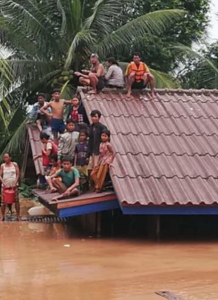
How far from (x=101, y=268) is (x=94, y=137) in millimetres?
3213

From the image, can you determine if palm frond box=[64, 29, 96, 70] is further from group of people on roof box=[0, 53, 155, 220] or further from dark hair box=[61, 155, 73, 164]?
dark hair box=[61, 155, 73, 164]

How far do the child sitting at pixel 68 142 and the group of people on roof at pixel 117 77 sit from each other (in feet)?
4.08

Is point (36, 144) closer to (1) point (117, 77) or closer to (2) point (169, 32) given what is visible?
(1) point (117, 77)

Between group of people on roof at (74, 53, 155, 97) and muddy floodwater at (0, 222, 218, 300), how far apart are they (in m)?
3.33

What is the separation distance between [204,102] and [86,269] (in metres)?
6.01

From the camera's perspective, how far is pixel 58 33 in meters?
17.6

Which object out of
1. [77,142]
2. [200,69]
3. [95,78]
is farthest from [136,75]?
[200,69]

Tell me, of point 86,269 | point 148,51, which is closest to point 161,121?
point 86,269

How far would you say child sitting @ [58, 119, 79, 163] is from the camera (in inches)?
462

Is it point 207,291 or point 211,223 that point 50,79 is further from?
point 207,291

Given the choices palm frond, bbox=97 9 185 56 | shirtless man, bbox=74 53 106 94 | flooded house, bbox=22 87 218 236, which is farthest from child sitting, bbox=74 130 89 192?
palm frond, bbox=97 9 185 56

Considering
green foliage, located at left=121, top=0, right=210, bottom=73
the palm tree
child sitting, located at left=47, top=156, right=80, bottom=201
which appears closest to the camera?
child sitting, located at left=47, top=156, right=80, bottom=201

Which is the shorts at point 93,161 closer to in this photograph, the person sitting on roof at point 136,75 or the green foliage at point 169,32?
the person sitting on roof at point 136,75

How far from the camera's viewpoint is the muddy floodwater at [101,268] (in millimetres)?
6824
